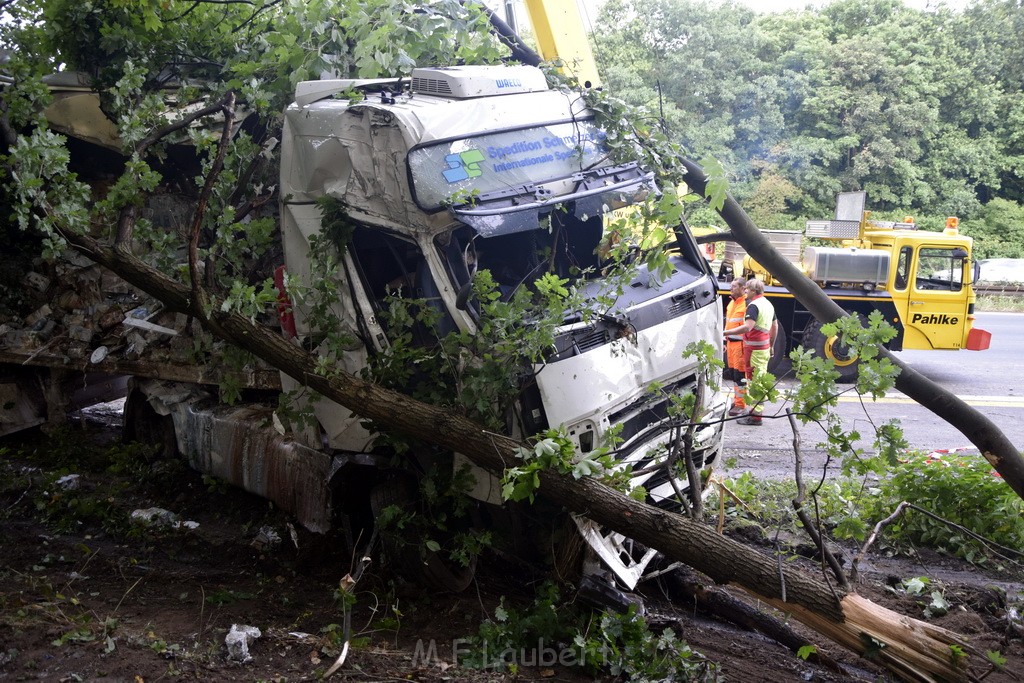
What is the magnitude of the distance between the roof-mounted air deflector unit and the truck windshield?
432 mm

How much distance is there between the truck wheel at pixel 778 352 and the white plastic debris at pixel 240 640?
26.2ft

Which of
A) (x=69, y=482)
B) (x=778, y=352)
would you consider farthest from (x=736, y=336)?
(x=69, y=482)

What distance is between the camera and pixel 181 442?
6.69 meters

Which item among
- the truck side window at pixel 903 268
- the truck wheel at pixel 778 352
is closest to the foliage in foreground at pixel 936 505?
the truck wheel at pixel 778 352

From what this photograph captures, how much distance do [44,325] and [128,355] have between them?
113cm

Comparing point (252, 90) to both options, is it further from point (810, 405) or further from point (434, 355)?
point (810, 405)

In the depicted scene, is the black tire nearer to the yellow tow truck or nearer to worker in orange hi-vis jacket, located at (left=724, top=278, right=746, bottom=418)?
worker in orange hi-vis jacket, located at (left=724, top=278, right=746, bottom=418)

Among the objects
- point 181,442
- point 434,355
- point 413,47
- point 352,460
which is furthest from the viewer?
point 181,442

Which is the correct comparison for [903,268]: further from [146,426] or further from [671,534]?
[146,426]

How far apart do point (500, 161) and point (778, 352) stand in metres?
7.09

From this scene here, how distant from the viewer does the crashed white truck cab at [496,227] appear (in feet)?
15.4

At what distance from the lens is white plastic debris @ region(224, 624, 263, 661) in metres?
4.26

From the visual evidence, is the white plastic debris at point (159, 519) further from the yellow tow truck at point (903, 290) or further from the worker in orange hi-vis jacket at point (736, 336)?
the yellow tow truck at point (903, 290)

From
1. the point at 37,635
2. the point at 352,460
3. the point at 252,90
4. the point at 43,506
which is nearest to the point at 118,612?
the point at 37,635
